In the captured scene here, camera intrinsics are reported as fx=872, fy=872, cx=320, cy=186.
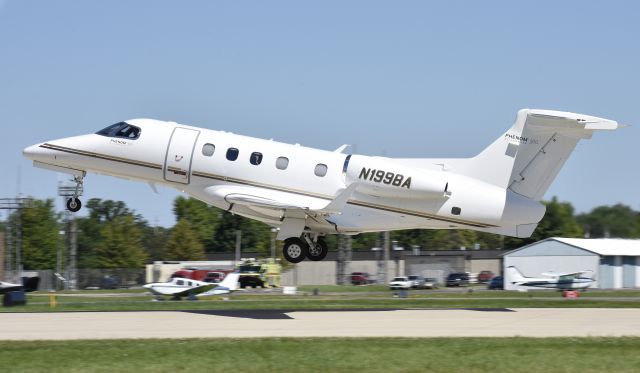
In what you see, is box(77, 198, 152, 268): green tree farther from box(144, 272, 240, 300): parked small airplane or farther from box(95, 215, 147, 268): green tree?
box(144, 272, 240, 300): parked small airplane

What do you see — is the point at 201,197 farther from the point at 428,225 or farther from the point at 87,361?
the point at 87,361

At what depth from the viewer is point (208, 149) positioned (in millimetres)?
27469

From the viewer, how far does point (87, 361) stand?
59.5 feet

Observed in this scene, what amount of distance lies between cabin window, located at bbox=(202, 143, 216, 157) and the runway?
499 cm

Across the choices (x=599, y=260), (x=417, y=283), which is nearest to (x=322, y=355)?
(x=417, y=283)

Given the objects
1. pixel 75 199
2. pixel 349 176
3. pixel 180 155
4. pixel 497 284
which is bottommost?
pixel 497 284

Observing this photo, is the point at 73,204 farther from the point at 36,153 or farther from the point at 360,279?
the point at 360,279

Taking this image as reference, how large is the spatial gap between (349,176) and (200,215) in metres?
105

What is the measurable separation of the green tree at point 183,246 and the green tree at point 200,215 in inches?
985

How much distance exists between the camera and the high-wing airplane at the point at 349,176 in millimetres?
27203

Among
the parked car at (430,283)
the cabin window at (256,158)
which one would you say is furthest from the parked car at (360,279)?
the cabin window at (256,158)

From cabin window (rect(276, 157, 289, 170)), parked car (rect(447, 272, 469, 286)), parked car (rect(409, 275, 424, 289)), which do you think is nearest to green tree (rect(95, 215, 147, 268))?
parked car (rect(447, 272, 469, 286))

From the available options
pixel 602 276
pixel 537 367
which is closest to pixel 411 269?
pixel 602 276

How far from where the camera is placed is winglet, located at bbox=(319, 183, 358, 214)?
1003 inches
